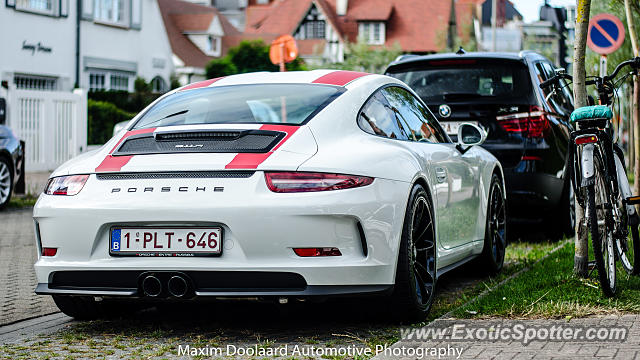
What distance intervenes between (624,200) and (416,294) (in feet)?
6.21

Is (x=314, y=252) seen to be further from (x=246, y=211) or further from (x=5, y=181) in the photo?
(x=5, y=181)

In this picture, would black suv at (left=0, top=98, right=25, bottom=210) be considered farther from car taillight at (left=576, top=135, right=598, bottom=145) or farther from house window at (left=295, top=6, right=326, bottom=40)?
house window at (left=295, top=6, right=326, bottom=40)

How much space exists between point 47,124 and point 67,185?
50.9 feet

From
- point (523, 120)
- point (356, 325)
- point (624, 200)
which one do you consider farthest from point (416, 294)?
point (523, 120)

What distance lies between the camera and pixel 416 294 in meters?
5.36

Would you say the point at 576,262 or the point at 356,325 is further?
the point at 576,262

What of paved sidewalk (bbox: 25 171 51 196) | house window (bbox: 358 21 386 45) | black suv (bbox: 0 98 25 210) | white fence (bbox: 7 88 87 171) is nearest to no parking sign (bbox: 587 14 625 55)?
black suv (bbox: 0 98 25 210)

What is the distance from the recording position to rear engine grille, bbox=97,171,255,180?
489cm

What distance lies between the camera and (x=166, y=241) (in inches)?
195

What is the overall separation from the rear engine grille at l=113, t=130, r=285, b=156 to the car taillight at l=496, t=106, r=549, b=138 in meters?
4.34

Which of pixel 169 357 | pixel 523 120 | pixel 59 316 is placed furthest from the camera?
pixel 523 120

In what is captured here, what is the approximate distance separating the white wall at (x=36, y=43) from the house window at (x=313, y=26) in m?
38.4

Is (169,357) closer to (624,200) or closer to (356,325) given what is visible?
(356,325)

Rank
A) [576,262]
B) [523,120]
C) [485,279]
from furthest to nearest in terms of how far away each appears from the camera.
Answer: [523,120] → [485,279] → [576,262]
